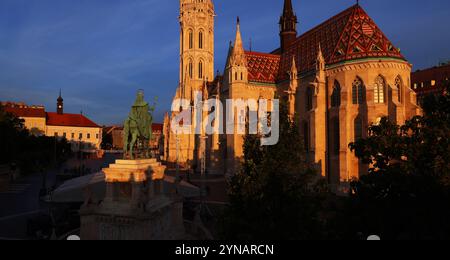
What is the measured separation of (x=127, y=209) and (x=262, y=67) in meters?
37.4

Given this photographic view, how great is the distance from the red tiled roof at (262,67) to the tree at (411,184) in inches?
1240

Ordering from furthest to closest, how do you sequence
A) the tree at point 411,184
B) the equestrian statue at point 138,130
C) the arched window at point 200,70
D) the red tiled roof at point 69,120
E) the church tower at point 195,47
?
1. the red tiled roof at point 69,120
2. the arched window at point 200,70
3. the church tower at point 195,47
4. the equestrian statue at point 138,130
5. the tree at point 411,184

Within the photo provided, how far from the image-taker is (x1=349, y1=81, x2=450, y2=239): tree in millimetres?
9938

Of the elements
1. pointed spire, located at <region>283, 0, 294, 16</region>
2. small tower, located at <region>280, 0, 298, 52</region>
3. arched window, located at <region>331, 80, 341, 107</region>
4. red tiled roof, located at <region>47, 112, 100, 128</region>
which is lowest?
arched window, located at <region>331, 80, 341, 107</region>

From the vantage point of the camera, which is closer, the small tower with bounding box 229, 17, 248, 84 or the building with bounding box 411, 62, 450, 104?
the small tower with bounding box 229, 17, 248, 84

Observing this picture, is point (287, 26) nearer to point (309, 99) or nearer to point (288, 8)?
point (288, 8)

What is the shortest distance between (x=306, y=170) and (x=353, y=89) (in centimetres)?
2498

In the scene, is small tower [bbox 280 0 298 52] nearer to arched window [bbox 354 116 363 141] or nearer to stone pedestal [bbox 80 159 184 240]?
arched window [bbox 354 116 363 141]

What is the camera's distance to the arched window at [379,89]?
31.2m

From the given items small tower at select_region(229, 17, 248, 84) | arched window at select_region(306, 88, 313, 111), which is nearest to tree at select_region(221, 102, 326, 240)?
arched window at select_region(306, 88, 313, 111)

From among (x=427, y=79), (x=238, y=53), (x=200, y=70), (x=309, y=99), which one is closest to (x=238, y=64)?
(x=238, y=53)

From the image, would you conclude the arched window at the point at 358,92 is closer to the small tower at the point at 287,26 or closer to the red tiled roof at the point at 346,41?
the red tiled roof at the point at 346,41

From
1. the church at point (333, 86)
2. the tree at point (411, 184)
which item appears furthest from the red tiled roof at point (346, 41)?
the tree at point (411, 184)

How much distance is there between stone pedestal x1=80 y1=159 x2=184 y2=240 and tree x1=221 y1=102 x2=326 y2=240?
2.98 meters
